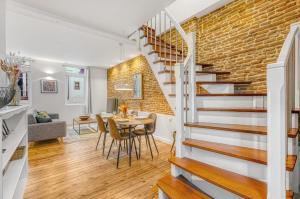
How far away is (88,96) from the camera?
798cm

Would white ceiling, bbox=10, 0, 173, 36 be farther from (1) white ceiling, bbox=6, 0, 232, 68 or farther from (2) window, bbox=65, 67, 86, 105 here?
(2) window, bbox=65, 67, 86, 105

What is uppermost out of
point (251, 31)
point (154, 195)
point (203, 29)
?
point (203, 29)

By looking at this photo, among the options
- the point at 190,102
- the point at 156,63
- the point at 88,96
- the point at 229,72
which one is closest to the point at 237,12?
the point at 229,72

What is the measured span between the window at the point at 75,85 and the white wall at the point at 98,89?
1.42ft

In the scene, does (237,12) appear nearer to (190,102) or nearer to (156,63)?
(156,63)

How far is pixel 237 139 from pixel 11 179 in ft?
8.06

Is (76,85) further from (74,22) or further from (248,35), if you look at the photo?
(248,35)

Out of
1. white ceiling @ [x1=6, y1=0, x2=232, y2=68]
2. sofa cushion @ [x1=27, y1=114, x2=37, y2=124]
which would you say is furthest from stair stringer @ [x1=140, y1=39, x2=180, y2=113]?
sofa cushion @ [x1=27, y1=114, x2=37, y2=124]

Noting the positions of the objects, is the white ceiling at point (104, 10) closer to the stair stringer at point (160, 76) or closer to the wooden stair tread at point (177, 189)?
the stair stringer at point (160, 76)

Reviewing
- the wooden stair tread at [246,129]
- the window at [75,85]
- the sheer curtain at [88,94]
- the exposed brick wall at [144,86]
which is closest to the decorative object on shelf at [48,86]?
the window at [75,85]

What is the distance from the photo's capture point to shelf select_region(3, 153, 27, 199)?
149cm

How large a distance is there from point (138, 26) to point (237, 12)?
2026 millimetres

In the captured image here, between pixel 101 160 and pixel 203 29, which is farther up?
pixel 203 29

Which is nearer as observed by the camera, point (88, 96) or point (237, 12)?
point (237, 12)
